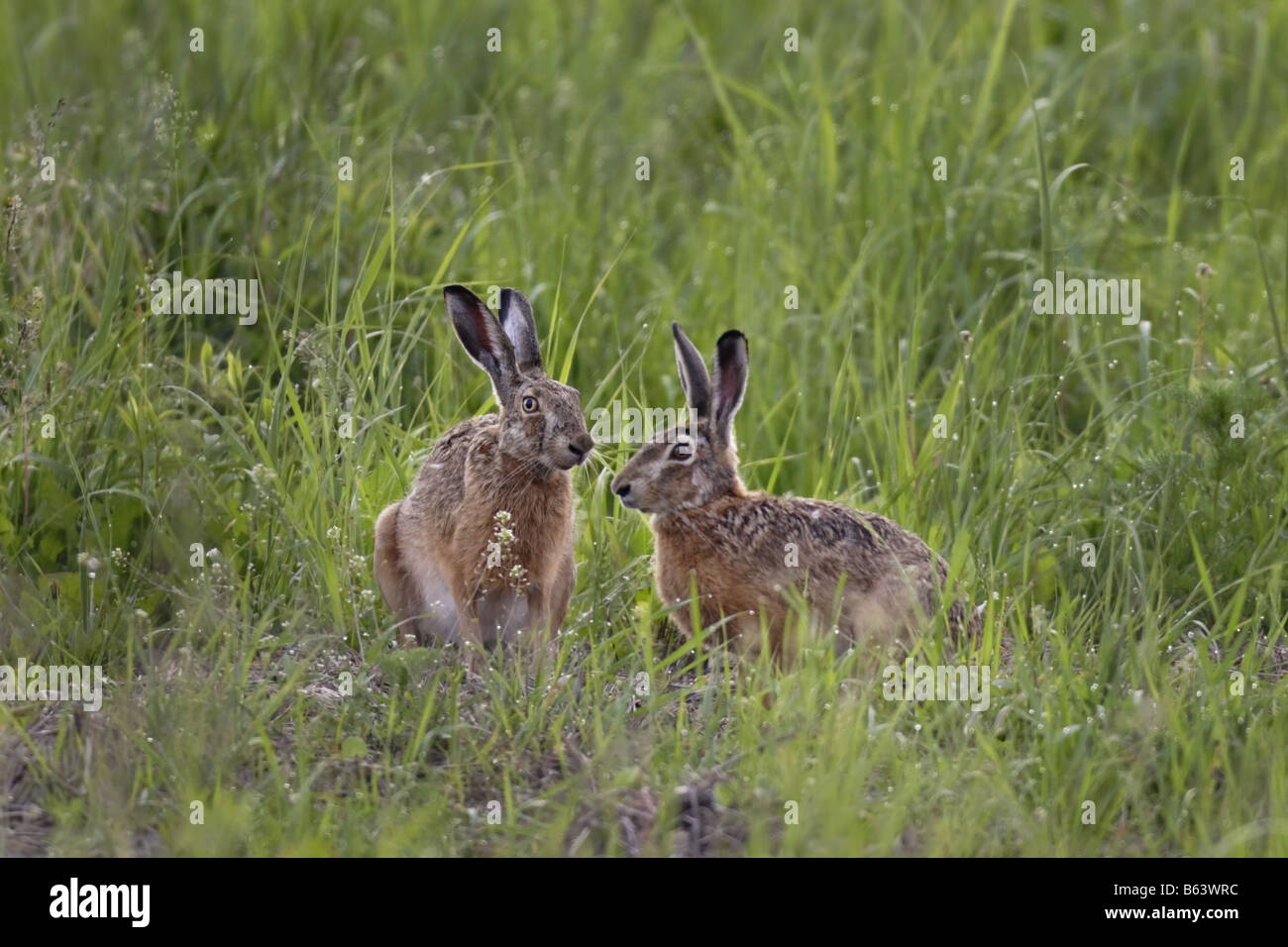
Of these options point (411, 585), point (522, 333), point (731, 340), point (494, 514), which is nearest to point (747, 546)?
point (731, 340)

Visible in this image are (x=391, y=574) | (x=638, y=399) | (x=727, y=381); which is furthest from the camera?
(x=638, y=399)

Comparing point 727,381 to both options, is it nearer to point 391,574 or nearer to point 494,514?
point 494,514

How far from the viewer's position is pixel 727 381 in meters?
6.89

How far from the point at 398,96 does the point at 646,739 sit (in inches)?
213

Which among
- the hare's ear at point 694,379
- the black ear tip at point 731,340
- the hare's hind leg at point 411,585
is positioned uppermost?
the black ear tip at point 731,340

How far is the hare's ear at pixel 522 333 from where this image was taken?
6656mm

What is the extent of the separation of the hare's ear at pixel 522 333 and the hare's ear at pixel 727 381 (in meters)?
0.70

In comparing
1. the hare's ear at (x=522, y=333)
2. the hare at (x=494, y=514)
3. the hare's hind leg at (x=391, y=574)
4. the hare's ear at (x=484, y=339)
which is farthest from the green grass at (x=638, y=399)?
the hare's ear at (x=484, y=339)

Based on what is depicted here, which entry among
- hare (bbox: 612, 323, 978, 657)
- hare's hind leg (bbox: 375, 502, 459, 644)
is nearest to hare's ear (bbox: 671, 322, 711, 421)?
hare (bbox: 612, 323, 978, 657)

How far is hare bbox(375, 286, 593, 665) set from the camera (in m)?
Result: 6.45

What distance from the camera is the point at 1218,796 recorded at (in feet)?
17.8

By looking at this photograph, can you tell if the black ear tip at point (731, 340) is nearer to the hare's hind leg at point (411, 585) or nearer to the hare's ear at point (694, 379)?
the hare's ear at point (694, 379)

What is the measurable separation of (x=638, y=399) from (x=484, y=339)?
1.31m
